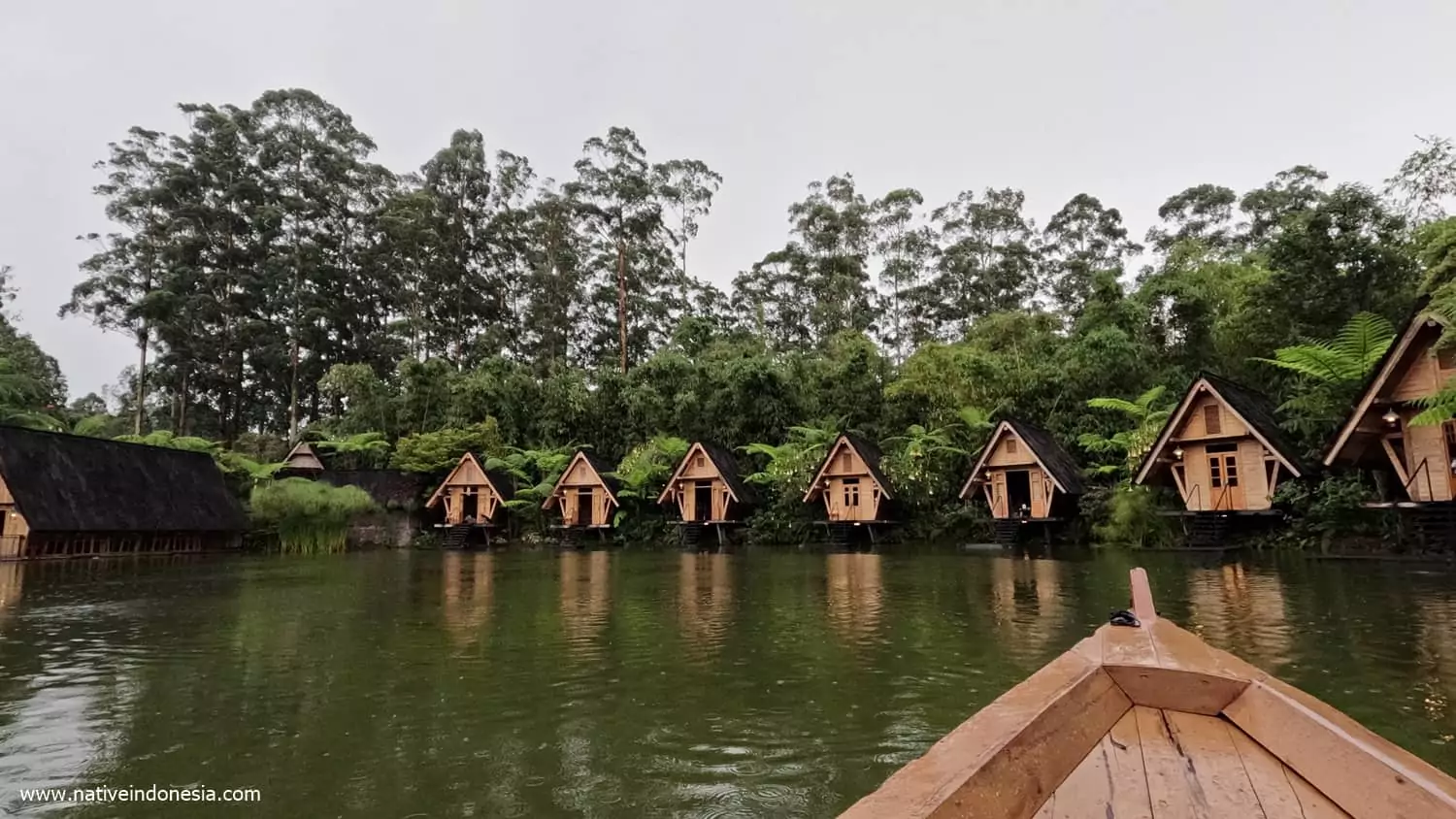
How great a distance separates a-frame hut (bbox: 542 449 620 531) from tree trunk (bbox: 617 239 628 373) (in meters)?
14.0

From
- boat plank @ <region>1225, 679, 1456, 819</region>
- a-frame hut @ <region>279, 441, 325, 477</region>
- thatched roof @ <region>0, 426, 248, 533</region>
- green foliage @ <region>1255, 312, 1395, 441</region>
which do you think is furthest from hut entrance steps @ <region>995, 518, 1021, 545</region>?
a-frame hut @ <region>279, 441, 325, 477</region>

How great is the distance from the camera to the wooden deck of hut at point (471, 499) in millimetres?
31250

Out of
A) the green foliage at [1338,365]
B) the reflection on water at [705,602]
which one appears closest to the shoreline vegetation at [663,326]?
the green foliage at [1338,365]

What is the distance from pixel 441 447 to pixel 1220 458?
30.2m

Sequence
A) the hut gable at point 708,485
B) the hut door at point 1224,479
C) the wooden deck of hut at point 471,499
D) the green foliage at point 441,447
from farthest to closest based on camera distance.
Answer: the green foliage at point 441,447
the wooden deck of hut at point 471,499
the hut gable at point 708,485
the hut door at point 1224,479

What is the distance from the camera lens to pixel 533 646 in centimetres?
825

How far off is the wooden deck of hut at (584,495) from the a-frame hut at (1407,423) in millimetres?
23108

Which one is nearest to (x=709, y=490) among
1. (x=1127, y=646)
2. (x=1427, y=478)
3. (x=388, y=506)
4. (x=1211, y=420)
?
(x=388, y=506)

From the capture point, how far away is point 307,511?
28141mm

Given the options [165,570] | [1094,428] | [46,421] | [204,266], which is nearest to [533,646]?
[165,570]

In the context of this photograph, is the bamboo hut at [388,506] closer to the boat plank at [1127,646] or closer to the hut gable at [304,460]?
the hut gable at [304,460]

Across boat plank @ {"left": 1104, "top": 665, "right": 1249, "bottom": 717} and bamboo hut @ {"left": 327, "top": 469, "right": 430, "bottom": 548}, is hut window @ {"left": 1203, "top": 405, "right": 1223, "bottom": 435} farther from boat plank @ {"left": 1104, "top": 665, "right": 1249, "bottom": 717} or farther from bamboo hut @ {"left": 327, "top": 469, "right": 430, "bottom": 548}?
bamboo hut @ {"left": 327, "top": 469, "right": 430, "bottom": 548}

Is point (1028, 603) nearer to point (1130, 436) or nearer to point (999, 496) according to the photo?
point (999, 496)

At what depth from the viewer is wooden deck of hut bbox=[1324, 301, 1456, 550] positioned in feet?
46.3
